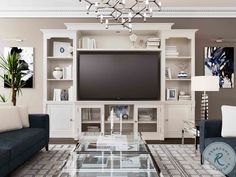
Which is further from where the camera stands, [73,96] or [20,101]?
[20,101]

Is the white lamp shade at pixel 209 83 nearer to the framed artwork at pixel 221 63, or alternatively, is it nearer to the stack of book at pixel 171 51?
the stack of book at pixel 171 51

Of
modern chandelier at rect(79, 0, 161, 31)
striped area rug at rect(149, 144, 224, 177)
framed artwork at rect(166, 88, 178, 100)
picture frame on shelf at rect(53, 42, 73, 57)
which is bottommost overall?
striped area rug at rect(149, 144, 224, 177)

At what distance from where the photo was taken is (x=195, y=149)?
201 inches

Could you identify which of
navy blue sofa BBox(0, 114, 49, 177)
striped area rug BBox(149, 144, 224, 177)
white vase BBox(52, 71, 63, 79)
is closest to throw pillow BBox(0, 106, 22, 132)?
navy blue sofa BBox(0, 114, 49, 177)

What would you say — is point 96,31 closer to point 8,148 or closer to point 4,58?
point 4,58

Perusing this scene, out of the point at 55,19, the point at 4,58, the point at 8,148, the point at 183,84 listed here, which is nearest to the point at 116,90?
the point at 183,84

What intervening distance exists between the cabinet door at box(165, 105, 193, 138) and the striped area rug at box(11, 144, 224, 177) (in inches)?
29.8

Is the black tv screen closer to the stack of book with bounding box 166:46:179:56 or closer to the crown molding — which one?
the stack of book with bounding box 166:46:179:56

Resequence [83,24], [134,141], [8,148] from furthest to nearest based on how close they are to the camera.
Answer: [83,24] → [134,141] → [8,148]

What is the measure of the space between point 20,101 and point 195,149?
3.73 meters

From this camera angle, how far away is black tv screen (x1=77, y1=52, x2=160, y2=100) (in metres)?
6.48

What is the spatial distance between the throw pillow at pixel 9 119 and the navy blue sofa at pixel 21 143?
0.28ft

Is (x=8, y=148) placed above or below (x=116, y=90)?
below

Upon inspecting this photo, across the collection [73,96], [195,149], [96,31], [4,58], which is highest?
[96,31]
